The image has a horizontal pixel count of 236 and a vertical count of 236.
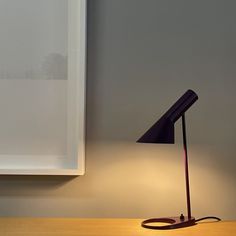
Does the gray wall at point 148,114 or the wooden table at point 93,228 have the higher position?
the gray wall at point 148,114

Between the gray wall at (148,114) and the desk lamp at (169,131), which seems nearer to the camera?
the desk lamp at (169,131)

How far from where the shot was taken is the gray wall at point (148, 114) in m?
1.27

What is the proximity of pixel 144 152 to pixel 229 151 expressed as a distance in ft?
0.87

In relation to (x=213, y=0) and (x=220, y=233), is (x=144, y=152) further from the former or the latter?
(x=213, y=0)

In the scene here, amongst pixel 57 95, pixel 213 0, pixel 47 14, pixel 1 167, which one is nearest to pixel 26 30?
pixel 47 14

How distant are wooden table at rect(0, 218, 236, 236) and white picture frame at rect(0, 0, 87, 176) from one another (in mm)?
163

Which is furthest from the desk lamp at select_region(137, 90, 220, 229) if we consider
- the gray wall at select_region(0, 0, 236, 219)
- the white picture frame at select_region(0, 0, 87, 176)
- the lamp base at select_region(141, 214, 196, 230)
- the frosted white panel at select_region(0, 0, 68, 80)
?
the frosted white panel at select_region(0, 0, 68, 80)

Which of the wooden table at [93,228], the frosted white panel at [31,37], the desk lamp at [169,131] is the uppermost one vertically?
the frosted white panel at [31,37]

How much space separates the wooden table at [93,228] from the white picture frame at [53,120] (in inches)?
6.4

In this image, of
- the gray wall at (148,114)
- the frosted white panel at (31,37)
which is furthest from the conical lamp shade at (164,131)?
the frosted white panel at (31,37)

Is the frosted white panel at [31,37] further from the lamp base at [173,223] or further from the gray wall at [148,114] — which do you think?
the lamp base at [173,223]

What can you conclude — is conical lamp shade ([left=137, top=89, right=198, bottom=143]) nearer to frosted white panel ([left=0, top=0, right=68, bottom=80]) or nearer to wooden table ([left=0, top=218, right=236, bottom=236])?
wooden table ([left=0, top=218, right=236, bottom=236])

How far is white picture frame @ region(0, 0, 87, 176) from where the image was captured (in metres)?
1.23

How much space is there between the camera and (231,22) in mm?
1277
